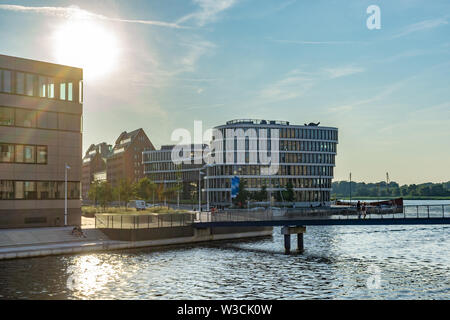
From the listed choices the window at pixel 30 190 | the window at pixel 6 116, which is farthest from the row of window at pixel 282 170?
the window at pixel 6 116

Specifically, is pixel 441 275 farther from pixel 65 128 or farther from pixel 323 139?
pixel 323 139

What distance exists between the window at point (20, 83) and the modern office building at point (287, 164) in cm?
9981

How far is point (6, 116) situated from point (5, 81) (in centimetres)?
407

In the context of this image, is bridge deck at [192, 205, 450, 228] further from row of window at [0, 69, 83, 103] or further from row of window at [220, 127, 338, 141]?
row of window at [220, 127, 338, 141]

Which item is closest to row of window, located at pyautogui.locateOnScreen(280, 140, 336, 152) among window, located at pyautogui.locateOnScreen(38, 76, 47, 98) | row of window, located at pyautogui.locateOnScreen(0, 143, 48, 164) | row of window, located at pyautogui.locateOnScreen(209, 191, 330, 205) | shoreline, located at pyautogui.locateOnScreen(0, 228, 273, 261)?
row of window, located at pyautogui.locateOnScreen(209, 191, 330, 205)

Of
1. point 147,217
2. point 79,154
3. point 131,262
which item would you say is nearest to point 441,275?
point 131,262

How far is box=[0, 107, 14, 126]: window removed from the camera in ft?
191

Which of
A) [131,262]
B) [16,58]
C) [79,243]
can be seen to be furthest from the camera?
[16,58]

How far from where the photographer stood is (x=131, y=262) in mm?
42281

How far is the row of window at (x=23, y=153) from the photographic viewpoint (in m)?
58.1

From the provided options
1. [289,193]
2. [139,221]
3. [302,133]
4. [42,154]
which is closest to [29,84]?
[42,154]

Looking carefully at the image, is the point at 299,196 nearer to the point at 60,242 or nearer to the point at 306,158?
the point at 306,158

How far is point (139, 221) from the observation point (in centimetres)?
5403
